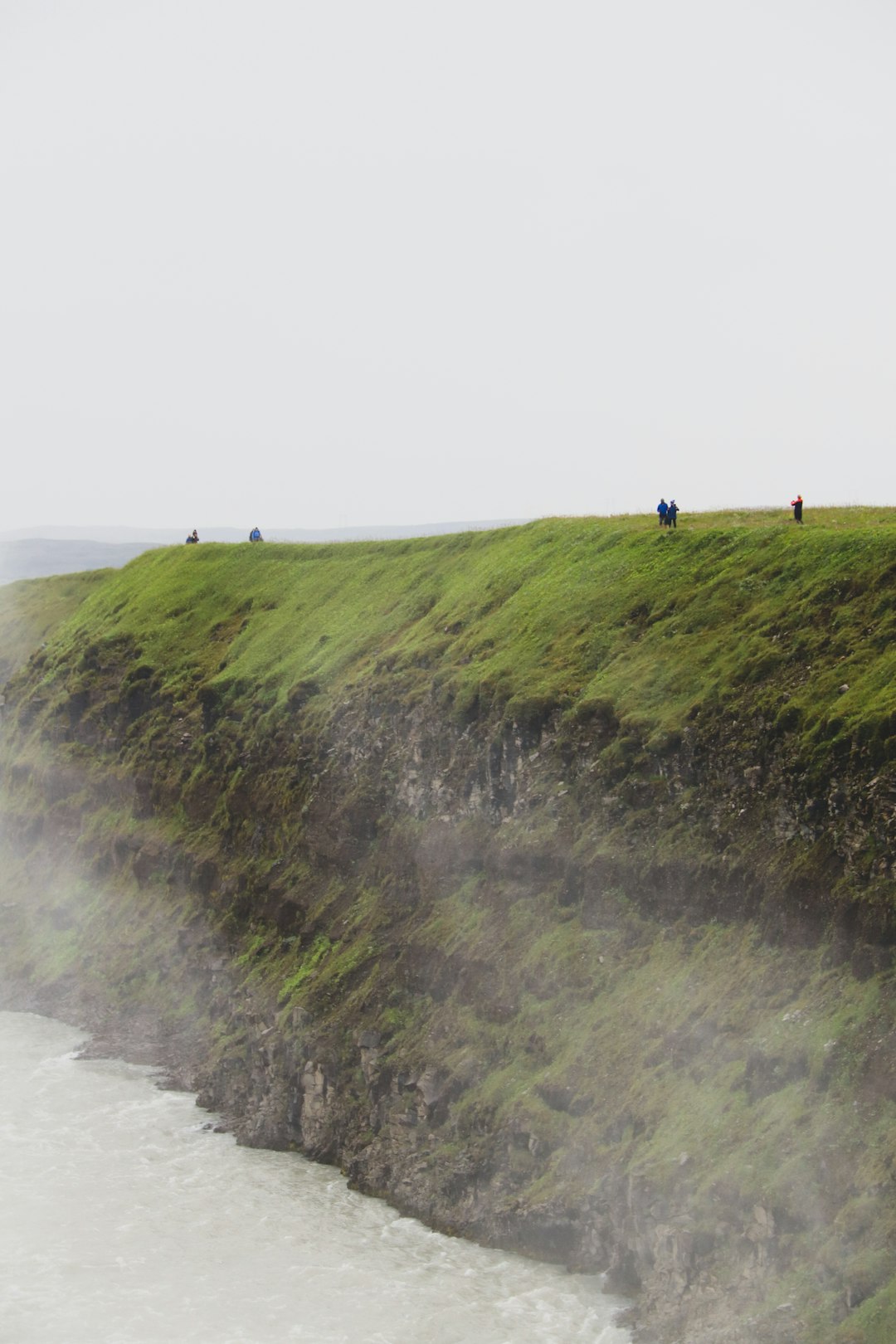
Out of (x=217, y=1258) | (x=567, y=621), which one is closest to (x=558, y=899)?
(x=567, y=621)

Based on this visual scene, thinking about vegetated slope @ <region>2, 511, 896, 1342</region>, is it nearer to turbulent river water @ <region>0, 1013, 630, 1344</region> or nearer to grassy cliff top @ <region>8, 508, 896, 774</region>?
grassy cliff top @ <region>8, 508, 896, 774</region>

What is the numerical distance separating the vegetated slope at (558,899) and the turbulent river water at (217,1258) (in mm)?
1853

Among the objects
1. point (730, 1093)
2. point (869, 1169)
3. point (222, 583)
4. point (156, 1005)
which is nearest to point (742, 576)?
point (730, 1093)

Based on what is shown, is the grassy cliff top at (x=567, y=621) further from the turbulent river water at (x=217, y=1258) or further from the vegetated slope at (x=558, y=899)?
the turbulent river water at (x=217, y=1258)

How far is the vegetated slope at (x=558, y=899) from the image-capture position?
143 ft

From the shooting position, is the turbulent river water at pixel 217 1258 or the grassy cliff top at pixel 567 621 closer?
the turbulent river water at pixel 217 1258

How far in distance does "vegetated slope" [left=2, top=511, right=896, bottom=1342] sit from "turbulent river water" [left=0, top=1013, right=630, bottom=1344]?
73.0 inches

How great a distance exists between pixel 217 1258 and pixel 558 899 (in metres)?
18.5

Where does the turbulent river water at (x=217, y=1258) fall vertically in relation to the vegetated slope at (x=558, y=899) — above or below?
below

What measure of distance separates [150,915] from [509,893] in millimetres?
30300

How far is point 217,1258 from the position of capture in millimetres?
50906

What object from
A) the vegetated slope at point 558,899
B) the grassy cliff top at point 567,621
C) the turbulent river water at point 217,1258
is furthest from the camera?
the grassy cliff top at point 567,621

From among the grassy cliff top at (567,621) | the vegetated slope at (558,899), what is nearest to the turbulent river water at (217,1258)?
the vegetated slope at (558,899)

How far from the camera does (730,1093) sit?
45.4 metres
